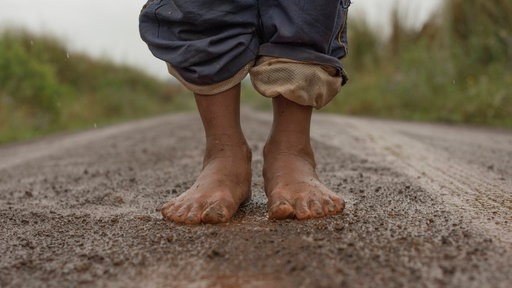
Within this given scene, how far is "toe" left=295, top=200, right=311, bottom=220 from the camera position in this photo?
1443 mm

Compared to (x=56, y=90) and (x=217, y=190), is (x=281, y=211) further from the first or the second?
(x=56, y=90)

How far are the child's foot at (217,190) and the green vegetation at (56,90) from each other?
4.88m

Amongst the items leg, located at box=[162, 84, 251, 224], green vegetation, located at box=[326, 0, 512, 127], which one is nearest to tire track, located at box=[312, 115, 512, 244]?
leg, located at box=[162, 84, 251, 224]

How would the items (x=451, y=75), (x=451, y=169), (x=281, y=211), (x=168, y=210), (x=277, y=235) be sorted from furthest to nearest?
(x=451, y=75)
(x=451, y=169)
(x=168, y=210)
(x=281, y=211)
(x=277, y=235)

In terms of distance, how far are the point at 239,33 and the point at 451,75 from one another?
19.2 ft

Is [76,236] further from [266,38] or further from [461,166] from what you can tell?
[461,166]

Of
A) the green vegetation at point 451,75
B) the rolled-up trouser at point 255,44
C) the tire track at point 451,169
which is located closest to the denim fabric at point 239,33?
the rolled-up trouser at point 255,44

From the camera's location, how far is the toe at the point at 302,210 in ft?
4.74

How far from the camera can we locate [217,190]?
1.56 meters

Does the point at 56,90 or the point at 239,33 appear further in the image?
the point at 56,90

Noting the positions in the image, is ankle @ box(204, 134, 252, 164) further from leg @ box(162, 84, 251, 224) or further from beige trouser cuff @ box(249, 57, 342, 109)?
beige trouser cuff @ box(249, 57, 342, 109)

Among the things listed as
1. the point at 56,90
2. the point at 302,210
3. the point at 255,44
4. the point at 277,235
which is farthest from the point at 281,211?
the point at 56,90

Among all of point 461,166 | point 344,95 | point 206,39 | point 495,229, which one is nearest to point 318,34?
point 206,39

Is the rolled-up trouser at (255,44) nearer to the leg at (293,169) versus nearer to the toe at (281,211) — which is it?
the leg at (293,169)
